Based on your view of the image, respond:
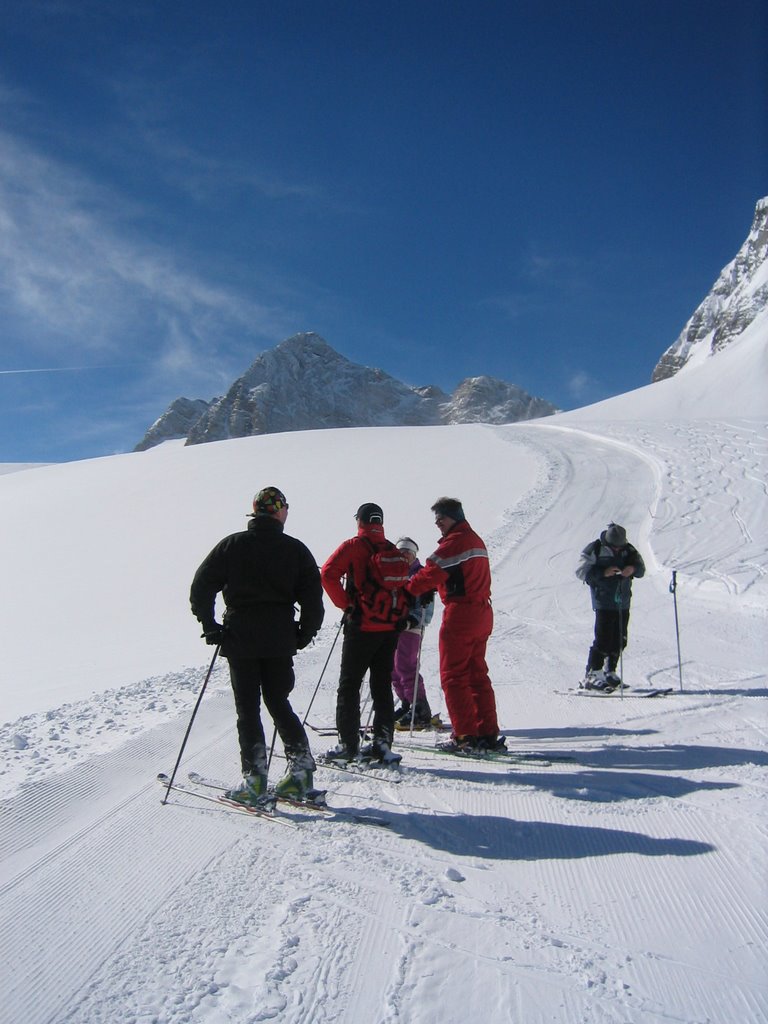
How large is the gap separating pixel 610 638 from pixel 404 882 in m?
5.59

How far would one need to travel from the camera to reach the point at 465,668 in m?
5.38

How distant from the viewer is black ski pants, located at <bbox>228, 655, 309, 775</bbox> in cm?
416

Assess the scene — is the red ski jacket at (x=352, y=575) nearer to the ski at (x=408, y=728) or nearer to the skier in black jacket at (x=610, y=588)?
the ski at (x=408, y=728)

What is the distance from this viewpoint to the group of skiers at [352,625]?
4.14 meters

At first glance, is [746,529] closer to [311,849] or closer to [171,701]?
[171,701]

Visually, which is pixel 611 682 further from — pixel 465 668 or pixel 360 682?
pixel 360 682

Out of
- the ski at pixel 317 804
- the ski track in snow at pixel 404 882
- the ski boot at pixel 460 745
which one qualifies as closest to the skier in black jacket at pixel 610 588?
the ski track in snow at pixel 404 882

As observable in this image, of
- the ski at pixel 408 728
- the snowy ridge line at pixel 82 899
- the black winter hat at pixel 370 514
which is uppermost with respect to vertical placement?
the black winter hat at pixel 370 514

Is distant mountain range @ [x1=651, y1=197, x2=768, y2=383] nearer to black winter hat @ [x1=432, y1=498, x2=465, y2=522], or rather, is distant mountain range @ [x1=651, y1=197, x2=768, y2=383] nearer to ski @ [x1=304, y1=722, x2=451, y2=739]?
ski @ [x1=304, y1=722, x2=451, y2=739]

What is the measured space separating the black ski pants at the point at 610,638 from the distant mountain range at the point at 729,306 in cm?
11663

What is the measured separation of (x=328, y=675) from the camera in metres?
8.71

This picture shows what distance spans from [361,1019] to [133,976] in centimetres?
81

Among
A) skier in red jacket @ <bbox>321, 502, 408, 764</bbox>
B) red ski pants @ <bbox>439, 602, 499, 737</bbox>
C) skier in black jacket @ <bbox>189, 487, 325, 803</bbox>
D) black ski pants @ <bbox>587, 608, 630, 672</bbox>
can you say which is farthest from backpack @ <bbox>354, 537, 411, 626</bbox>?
black ski pants @ <bbox>587, 608, 630, 672</bbox>

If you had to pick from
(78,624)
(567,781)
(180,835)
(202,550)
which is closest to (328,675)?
(567,781)
